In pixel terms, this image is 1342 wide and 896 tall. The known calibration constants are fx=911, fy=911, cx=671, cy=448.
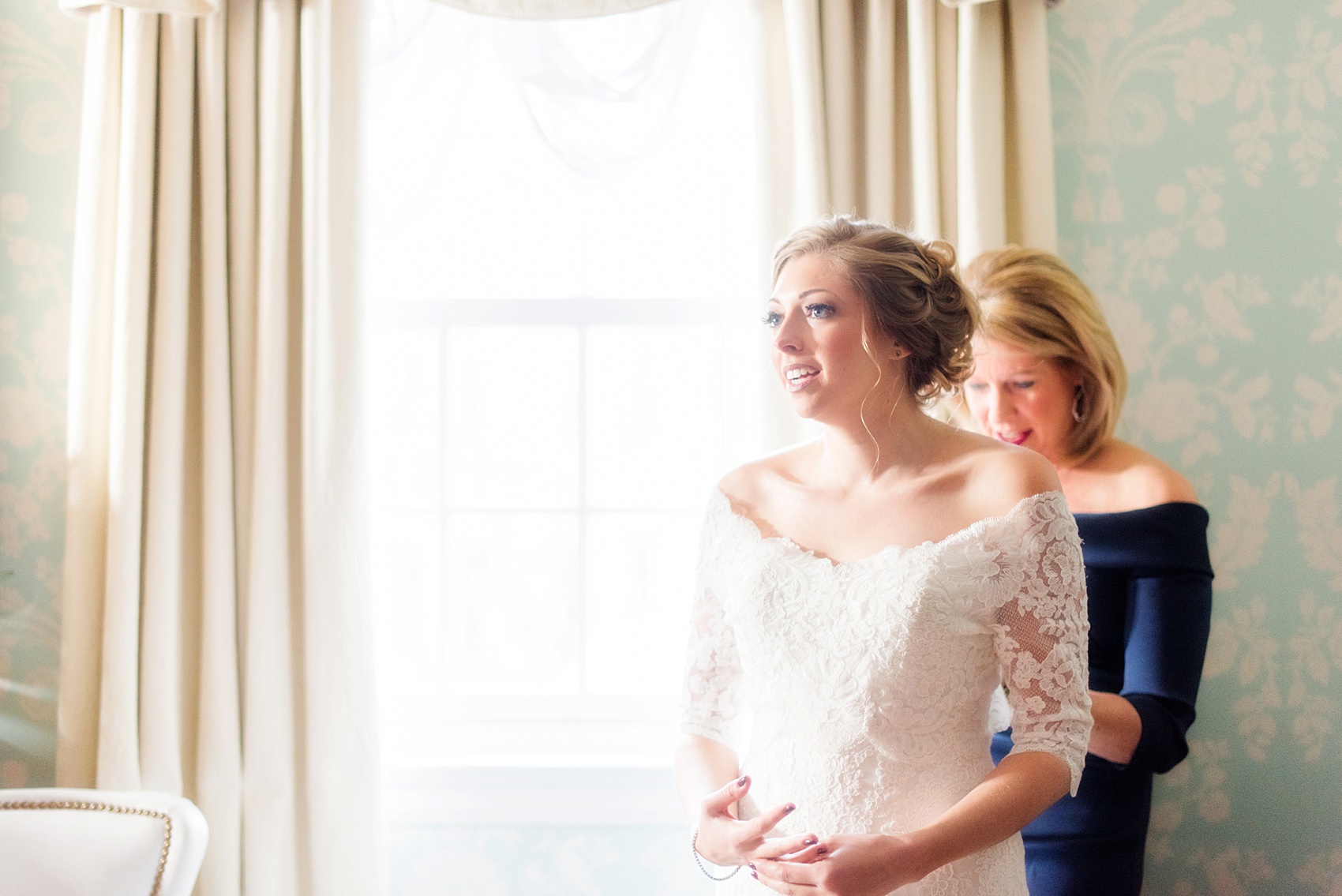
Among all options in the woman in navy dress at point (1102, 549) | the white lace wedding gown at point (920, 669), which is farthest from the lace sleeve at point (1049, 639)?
the woman in navy dress at point (1102, 549)

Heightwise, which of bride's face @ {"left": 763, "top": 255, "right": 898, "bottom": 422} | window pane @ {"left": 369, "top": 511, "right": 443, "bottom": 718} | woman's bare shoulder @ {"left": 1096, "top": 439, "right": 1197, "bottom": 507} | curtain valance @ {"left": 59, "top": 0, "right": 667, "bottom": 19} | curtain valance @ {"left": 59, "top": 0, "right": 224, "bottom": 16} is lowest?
window pane @ {"left": 369, "top": 511, "right": 443, "bottom": 718}

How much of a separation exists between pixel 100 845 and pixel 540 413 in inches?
50.4

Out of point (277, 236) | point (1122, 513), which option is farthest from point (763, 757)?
point (277, 236)

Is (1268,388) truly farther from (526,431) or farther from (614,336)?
(526,431)

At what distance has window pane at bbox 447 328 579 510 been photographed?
235 cm

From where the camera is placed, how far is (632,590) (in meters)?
2.34

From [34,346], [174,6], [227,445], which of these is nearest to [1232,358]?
[227,445]

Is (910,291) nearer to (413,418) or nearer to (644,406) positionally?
(644,406)

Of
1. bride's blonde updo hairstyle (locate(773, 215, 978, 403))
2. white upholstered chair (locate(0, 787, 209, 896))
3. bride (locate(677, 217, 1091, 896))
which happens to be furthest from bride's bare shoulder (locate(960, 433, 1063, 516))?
white upholstered chair (locate(0, 787, 209, 896))

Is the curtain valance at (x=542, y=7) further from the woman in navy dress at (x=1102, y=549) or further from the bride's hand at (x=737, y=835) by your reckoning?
the bride's hand at (x=737, y=835)

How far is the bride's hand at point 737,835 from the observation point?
3.63ft

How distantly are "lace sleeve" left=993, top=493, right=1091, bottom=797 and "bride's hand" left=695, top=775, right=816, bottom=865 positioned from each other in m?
0.32

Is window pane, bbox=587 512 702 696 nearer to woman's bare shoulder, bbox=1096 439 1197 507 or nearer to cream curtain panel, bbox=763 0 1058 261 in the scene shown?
cream curtain panel, bbox=763 0 1058 261

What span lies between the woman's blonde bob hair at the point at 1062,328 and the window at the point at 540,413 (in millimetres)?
857
